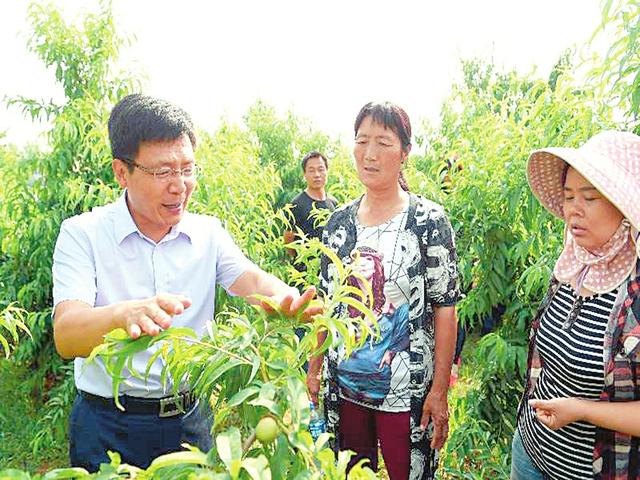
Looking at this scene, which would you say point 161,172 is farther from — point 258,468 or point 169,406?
point 258,468

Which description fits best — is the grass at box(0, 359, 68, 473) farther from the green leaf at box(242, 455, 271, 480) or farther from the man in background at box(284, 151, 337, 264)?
the green leaf at box(242, 455, 271, 480)

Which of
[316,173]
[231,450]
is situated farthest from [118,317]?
[316,173]

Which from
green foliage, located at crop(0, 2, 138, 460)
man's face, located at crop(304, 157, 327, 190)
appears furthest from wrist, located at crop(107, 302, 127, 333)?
man's face, located at crop(304, 157, 327, 190)

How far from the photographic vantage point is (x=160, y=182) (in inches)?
59.3

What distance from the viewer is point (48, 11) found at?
360 cm

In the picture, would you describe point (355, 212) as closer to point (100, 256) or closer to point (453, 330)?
point (453, 330)

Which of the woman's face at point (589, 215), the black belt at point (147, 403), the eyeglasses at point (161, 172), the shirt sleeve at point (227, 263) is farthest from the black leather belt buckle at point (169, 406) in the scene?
the woman's face at point (589, 215)

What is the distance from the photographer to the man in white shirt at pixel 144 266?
1505mm

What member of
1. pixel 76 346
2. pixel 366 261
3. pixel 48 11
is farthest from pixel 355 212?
pixel 48 11

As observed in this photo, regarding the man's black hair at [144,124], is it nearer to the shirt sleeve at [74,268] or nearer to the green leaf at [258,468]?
the shirt sleeve at [74,268]

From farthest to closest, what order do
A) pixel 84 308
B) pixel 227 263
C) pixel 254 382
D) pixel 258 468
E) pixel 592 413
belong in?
pixel 227 263 < pixel 592 413 < pixel 84 308 < pixel 254 382 < pixel 258 468

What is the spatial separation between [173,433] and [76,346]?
0.57 metres

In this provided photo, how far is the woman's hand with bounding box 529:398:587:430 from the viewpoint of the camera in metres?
1.44

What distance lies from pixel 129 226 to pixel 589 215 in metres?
1.23
